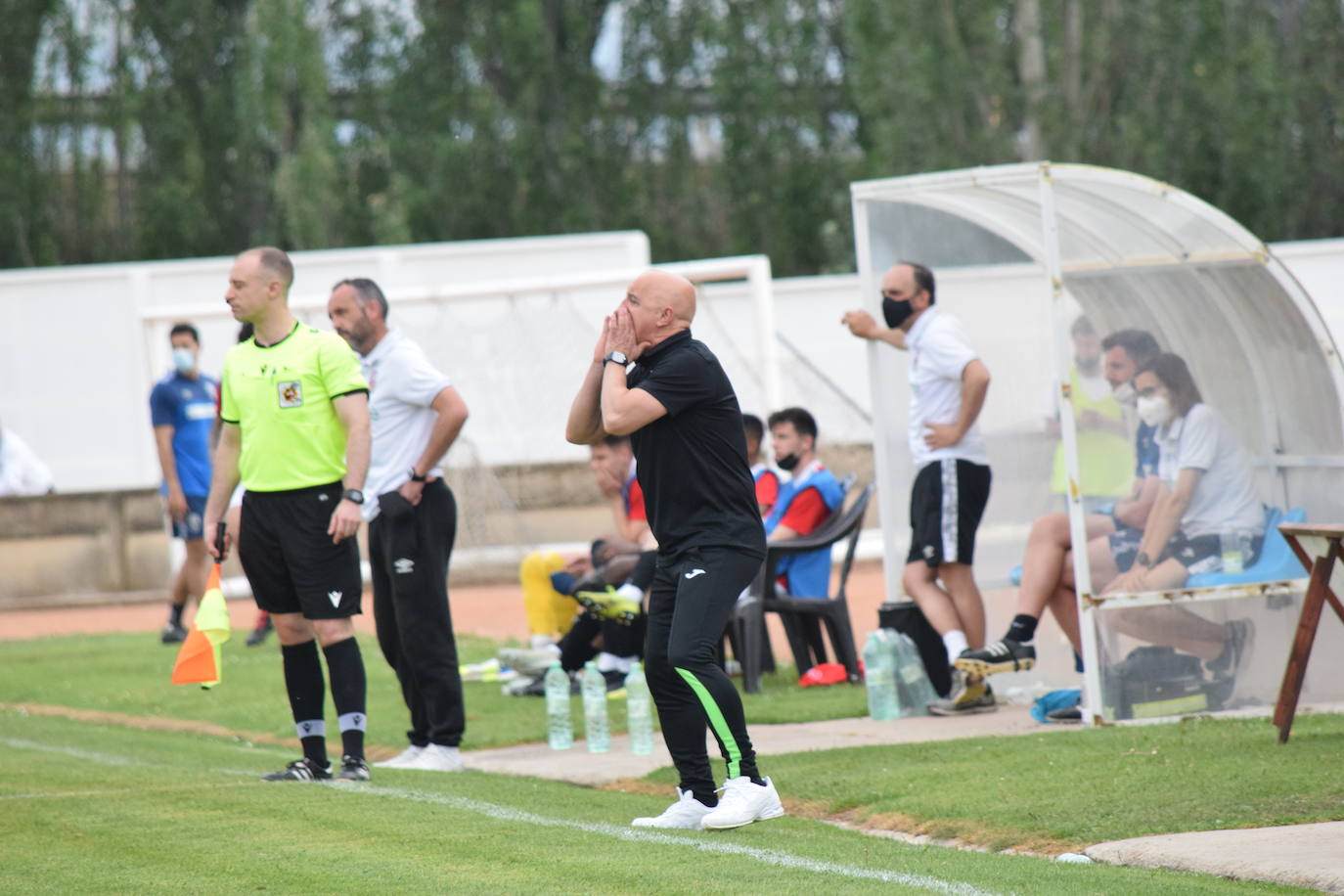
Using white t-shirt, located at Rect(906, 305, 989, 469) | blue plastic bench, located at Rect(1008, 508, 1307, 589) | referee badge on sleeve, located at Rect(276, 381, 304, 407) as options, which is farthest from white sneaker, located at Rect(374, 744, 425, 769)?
blue plastic bench, located at Rect(1008, 508, 1307, 589)

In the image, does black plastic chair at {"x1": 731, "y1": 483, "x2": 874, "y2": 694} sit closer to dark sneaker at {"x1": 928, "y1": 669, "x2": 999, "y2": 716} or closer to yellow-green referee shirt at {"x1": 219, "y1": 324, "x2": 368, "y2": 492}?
dark sneaker at {"x1": 928, "y1": 669, "x2": 999, "y2": 716}

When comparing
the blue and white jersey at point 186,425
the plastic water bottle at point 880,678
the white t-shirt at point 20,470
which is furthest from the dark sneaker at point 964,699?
the white t-shirt at point 20,470

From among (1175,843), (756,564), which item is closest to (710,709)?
(756,564)

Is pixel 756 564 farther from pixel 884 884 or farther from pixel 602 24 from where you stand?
pixel 602 24

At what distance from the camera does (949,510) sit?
9398 millimetres

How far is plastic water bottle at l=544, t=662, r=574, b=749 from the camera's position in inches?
353

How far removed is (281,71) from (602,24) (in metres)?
5.58

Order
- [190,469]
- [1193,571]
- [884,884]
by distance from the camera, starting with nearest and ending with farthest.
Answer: [884,884] < [1193,571] < [190,469]

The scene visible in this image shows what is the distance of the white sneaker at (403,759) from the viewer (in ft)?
27.4

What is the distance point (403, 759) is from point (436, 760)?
20 cm

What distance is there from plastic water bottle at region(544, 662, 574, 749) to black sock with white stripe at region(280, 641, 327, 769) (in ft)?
5.17

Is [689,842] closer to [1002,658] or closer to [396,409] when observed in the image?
[396,409]

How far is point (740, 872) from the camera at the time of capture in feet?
17.9

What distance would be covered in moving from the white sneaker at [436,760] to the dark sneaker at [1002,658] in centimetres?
248
